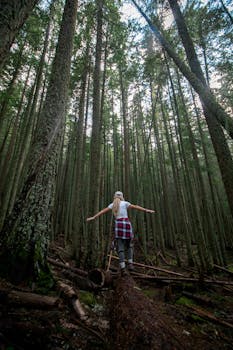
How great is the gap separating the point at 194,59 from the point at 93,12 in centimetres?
525

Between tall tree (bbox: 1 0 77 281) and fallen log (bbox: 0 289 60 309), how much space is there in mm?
490

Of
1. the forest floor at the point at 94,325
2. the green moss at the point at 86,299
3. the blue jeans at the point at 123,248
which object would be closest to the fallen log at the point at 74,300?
the forest floor at the point at 94,325

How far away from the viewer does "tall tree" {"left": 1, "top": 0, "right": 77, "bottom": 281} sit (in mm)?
2486

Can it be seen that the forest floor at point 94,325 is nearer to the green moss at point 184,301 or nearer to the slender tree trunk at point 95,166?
the green moss at point 184,301

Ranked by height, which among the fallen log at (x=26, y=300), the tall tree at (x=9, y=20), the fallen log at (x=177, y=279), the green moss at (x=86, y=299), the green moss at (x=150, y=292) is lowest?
the green moss at (x=150, y=292)

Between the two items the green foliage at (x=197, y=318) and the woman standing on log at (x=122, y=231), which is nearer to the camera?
the green foliage at (x=197, y=318)

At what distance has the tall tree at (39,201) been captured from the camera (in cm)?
249

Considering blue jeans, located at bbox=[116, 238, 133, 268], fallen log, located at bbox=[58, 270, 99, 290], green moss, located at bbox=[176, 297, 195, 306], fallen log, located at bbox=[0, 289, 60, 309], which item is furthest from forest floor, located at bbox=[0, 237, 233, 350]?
blue jeans, located at bbox=[116, 238, 133, 268]

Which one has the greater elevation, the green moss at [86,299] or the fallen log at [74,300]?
the fallen log at [74,300]

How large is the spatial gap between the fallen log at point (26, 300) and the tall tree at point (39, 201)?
0.49 meters

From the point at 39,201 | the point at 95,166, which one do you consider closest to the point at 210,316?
the point at 39,201

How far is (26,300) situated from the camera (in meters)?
1.93

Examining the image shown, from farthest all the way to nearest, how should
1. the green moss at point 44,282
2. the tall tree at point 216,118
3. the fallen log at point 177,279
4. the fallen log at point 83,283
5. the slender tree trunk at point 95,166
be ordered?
the slender tree trunk at point 95,166 → the fallen log at point 177,279 → the fallen log at point 83,283 → the tall tree at point 216,118 → the green moss at point 44,282

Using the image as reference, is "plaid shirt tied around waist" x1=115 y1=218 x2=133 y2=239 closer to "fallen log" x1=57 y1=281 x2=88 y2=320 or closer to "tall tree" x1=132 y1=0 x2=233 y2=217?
"fallen log" x1=57 y1=281 x2=88 y2=320
